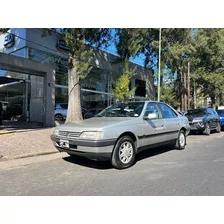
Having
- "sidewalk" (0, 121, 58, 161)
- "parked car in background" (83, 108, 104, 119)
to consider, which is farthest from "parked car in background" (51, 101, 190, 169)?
"parked car in background" (83, 108, 104, 119)

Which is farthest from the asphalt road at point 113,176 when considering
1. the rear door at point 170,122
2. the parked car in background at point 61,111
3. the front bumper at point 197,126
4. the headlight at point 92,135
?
the parked car in background at point 61,111

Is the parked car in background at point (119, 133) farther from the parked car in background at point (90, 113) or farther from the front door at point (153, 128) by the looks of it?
the parked car in background at point (90, 113)

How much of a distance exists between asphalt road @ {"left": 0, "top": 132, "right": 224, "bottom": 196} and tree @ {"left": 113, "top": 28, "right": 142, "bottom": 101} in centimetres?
913

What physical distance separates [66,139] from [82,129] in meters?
0.53

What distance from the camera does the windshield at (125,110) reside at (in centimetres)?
628

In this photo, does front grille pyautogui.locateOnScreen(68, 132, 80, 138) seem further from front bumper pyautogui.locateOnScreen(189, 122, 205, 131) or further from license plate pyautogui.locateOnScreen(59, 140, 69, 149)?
front bumper pyautogui.locateOnScreen(189, 122, 205, 131)

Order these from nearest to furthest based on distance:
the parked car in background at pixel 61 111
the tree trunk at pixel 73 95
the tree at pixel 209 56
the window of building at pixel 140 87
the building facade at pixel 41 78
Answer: the tree trunk at pixel 73 95, the building facade at pixel 41 78, the parked car in background at pixel 61 111, the tree at pixel 209 56, the window of building at pixel 140 87

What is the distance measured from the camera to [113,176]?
4930 mm

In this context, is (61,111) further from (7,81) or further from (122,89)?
(122,89)

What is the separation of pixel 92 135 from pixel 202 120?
893 centimetres

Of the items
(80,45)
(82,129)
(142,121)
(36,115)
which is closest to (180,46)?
(80,45)

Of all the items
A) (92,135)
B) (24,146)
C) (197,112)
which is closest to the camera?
(92,135)

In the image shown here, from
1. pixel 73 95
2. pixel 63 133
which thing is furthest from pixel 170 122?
pixel 73 95

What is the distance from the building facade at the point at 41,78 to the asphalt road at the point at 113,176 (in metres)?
8.38
